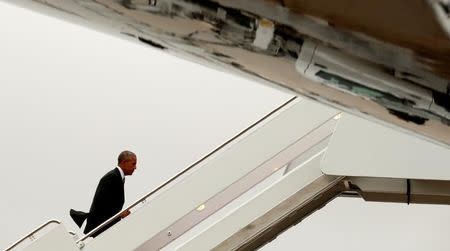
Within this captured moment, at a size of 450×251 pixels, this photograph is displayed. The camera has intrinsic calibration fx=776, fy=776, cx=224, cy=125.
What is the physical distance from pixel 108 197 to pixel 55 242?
1.10 m

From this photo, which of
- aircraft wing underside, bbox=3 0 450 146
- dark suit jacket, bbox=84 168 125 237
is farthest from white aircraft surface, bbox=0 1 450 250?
dark suit jacket, bbox=84 168 125 237

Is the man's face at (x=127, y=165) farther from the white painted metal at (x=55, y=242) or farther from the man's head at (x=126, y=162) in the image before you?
the white painted metal at (x=55, y=242)

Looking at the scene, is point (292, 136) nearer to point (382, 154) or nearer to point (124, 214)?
point (382, 154)

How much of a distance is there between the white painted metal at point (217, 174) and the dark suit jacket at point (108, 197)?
2.90 feet

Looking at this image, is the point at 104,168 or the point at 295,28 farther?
the point at 104,168

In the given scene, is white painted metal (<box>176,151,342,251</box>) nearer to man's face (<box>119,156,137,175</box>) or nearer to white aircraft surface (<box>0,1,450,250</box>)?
white aircraft surface (<box>0,1,450,250</box>)

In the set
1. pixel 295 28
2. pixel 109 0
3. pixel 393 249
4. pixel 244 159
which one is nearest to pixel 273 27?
pixel 295 28

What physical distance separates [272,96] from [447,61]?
31.1ft

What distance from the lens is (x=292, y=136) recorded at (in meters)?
4.88

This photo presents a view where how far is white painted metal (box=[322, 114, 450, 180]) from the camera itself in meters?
4.07

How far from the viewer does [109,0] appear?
833 mm

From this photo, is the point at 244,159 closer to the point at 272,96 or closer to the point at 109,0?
the point at 109,0

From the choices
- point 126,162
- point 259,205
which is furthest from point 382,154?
point 126,162

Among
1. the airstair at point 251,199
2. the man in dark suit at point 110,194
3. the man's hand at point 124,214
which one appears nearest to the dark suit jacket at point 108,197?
the man in dark suit at point 110,194
